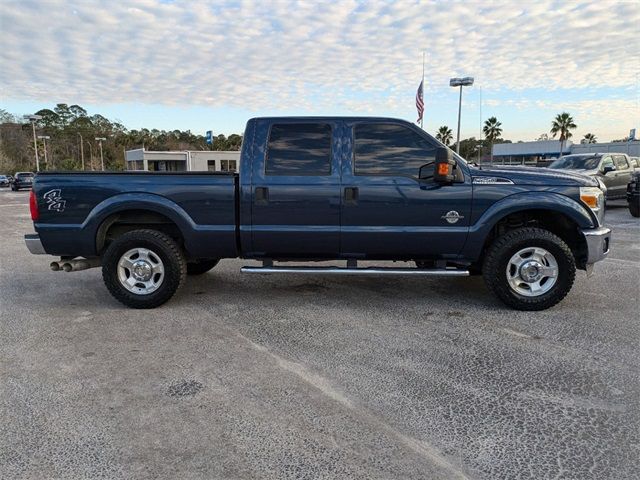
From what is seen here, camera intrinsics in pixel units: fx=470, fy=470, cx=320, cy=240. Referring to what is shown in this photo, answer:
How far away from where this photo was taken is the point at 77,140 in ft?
329

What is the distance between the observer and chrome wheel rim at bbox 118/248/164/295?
502 cm

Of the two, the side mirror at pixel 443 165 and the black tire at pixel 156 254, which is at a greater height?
the side mirror at pixel 443 165

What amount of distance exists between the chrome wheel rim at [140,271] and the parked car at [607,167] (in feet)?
42.0

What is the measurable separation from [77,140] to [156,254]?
10963 centimetres

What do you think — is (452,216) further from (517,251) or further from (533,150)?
(533,150)

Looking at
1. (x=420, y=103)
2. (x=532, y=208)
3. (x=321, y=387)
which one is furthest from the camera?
(x=420, y=103)

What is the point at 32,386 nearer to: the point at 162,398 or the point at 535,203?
the point at 162,398

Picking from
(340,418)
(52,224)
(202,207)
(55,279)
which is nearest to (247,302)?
(202,207)

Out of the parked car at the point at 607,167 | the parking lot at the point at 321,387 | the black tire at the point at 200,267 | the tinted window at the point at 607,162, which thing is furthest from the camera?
the tinted window at the point at 607,162

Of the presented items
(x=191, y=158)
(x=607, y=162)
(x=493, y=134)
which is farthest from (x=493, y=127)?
(x=607, y=162)

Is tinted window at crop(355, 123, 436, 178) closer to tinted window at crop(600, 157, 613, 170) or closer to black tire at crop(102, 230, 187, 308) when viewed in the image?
black tire at crop(102, 230, 187, 308)

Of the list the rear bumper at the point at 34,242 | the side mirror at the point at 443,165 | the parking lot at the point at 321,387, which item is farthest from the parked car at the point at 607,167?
the rear bumper at the point at 34,242

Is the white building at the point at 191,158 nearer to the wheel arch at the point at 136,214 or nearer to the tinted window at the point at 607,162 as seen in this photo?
the tinted window at the point at 607,162

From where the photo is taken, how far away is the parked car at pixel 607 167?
13844 mm
